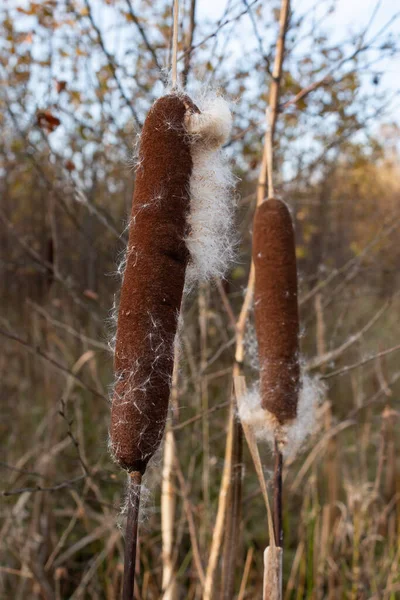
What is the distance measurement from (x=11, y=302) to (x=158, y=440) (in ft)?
13.9

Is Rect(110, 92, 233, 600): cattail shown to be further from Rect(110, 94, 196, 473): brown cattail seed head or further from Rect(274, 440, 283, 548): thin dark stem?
Result: Rect(274, 440, 283, 548): thin dark stem

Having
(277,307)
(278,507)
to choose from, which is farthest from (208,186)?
(278,507)

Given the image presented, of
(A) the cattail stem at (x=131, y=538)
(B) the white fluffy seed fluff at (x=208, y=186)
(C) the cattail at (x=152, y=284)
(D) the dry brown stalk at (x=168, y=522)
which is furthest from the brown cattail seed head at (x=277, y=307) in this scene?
(D) the dry brown stalk at (x=168, y=522)

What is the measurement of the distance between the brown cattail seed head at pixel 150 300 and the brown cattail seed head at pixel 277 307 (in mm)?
316

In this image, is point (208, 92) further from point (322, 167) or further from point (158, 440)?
point (322, 167)

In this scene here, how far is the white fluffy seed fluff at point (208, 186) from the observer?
73 centimetres

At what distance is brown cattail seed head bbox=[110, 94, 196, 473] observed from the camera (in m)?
0.65

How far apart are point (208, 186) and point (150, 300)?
21 centimetres

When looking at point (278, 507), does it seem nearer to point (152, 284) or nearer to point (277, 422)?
point (277, 422)

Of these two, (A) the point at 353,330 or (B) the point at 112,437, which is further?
(A) the point at 353,330

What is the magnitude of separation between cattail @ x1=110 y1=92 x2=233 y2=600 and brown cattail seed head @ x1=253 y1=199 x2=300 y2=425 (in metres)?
0.28

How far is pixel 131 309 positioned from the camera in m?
0.66

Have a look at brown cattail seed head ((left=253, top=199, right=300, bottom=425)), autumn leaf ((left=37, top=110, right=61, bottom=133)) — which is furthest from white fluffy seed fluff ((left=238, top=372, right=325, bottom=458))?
autumn leaf ((left=37, top=110, right=61, bottom=133))

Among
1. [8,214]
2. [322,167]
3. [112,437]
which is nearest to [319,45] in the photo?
[322,167]
